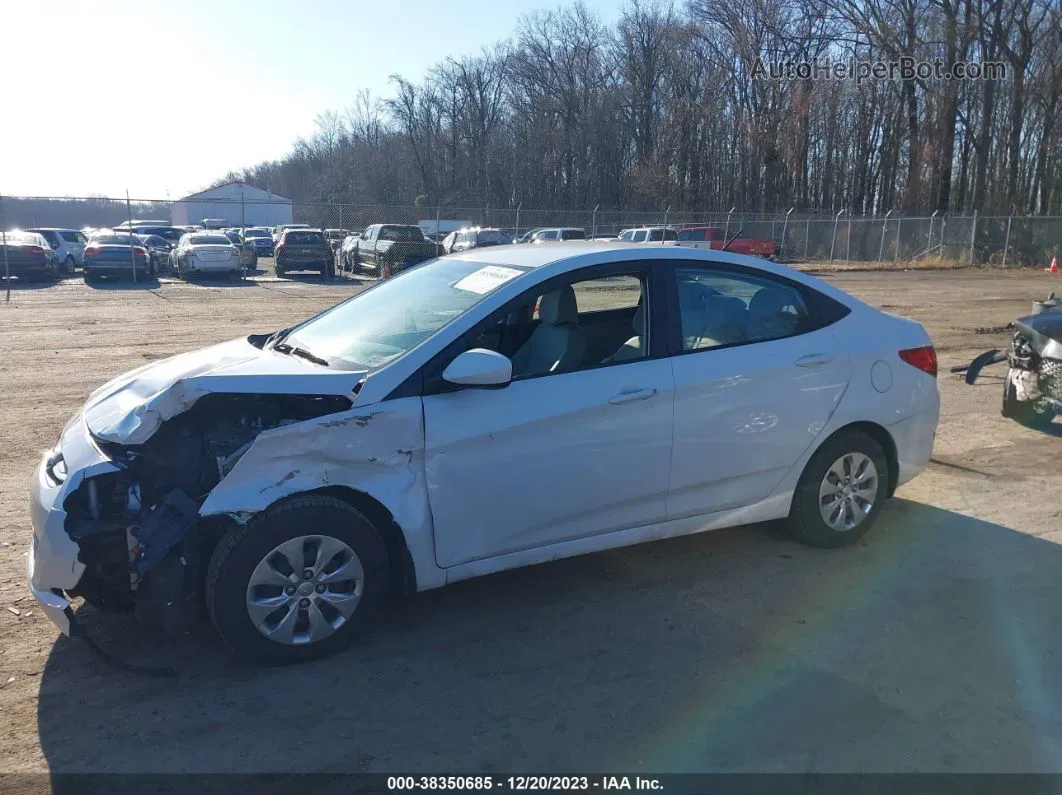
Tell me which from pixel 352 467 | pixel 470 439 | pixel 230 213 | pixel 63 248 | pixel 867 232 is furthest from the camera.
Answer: pixel 230 213

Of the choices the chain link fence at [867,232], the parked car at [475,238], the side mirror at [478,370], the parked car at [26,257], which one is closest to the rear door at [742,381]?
the side mirror at [478,370]

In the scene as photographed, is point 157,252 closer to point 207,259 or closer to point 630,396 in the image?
point 207,259

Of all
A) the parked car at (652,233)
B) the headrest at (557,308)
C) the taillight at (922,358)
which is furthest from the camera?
the parked car at (652,233)

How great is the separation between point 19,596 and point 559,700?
279cm

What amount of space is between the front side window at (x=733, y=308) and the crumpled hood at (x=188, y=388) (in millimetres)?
1808

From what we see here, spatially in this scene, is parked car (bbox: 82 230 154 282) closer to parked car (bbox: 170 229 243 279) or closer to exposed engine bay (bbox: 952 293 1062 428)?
parked car (bbox: 170 229 243 279)

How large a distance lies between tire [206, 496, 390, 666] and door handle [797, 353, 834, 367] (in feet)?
8.12

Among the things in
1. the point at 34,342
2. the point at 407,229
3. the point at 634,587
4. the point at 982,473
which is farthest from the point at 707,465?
the point at 407,229

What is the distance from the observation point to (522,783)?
2.91 m

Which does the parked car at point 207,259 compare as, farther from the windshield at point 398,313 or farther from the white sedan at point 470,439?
the windshield at point 398,313

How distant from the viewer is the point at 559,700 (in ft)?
11.2

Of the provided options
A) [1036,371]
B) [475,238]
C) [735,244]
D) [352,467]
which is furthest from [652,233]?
[352,467]

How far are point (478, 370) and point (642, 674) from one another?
147 centimetres

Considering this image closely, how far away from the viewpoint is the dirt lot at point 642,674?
308 centimetres
